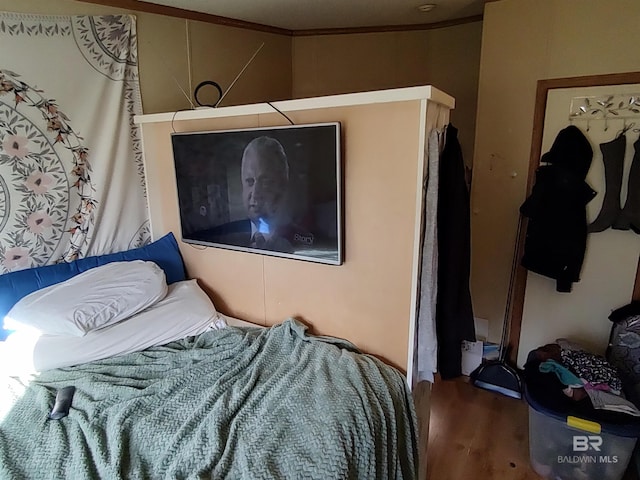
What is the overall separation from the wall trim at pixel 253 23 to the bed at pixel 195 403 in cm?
143

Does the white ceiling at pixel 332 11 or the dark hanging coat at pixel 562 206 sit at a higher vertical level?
the white ceiling at pixel 332 11

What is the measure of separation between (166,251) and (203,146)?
2.09 ft

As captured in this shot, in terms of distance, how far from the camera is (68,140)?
197cm

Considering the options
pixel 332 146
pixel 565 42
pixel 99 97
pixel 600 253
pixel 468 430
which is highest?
pixel 565 42

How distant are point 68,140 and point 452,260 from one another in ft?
6.10

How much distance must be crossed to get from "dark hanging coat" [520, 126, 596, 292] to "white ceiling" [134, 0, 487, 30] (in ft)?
3.32

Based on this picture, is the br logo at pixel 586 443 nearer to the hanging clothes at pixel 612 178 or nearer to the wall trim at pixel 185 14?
the hanging clothes at pixel 612 178

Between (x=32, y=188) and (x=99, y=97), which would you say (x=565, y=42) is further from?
(x=32, y=188)

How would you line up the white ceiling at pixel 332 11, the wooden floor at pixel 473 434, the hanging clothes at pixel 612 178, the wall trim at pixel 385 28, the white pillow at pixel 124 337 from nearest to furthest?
the white pillow at pixel 124 337 < the wooden floor at pixel 473 434 < the hanging clothes at pixel 612 178 < the white ceiling at pixel 332 11 < the wall trim at pixel 385 28

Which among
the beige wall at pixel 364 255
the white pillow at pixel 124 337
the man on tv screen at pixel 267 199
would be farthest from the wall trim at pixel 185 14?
the white pillow at pixel 124 337

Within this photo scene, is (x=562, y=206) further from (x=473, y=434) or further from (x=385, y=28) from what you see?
(x=385, y=28)

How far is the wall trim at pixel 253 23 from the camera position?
2.13 meters

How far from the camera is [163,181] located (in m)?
2.21

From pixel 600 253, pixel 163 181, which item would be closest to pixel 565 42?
pixel 600 253
